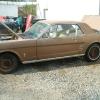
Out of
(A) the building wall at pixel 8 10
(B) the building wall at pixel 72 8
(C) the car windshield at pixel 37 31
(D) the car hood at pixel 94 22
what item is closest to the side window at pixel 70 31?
(C) the car windshield at pixel 37 31

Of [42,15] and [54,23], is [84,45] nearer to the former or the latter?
[54,23]

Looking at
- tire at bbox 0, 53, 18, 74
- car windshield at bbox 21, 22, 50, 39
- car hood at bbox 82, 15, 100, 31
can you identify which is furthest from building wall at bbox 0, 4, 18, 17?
tire at bbox 0, 53, 18, 74

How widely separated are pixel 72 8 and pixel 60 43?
7958 mm

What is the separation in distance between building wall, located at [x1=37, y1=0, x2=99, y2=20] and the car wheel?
596 centimetres

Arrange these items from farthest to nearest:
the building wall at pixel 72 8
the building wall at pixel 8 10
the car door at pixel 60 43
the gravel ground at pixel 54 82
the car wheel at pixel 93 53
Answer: the building wall at pixel 8 10, the building wall at pixel 72 8, the car wheel at pixel 93 53, the car door at pixel 60 43, the gravel ground at pixel 54 82

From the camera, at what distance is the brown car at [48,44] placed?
7.69 m

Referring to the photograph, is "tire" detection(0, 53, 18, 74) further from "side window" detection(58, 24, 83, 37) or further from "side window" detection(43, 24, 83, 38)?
"side window" detection(58, 24, 83, 37)

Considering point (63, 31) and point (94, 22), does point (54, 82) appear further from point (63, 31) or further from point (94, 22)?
point (94, 22)

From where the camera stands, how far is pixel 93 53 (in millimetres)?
8969

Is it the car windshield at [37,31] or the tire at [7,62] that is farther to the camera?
the car windshield at [37,31]

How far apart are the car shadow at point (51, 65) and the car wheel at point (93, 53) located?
0.56 ft

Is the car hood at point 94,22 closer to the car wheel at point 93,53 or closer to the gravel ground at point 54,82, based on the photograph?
the car wheel at point 93,53

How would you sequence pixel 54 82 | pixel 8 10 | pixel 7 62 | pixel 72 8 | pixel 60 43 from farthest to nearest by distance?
pixel 8 10, pixel 72 8, pixel 60 43, pixel 7 62, pixel 54 82

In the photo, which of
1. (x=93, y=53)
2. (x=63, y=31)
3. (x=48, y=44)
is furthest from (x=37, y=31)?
(x=93, y=53)
